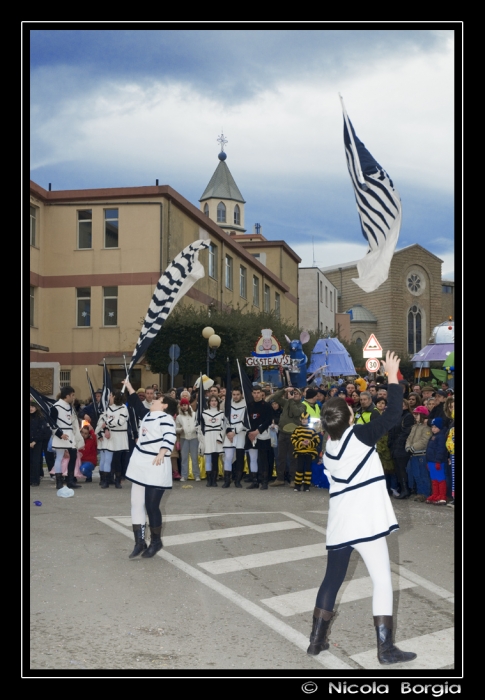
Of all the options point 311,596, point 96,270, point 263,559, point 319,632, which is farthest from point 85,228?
point 319,632

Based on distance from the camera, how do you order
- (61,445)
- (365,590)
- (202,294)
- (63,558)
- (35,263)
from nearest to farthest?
1. (365,590)
2. (63,558)
3. (61,445)
4. (35,263)
5. (202,294)

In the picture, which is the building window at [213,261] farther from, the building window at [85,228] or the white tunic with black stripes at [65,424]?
the white tunic with black stripes at [65,424]

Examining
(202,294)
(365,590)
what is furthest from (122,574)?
(202,294)

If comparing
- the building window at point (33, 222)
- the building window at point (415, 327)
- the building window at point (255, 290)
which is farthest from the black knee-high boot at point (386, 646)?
the building window at point (415, 327)

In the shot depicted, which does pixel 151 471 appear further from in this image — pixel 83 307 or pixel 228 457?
pixel 83 307

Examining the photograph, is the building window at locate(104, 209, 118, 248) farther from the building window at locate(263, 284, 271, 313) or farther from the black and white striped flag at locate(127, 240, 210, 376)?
the black and white striped flag at locate(127, 240, 210, 376)

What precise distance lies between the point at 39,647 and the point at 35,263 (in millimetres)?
31167

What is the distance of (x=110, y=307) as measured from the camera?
3659 cm

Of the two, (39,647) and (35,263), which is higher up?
(35,263)

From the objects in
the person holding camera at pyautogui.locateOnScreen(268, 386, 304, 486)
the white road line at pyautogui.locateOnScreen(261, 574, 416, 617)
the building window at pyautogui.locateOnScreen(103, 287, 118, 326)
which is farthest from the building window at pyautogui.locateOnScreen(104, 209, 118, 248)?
the white road line at pyautogui.locateOnScreen(261, 574, 416, 617)

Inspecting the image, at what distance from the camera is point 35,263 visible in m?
35.7

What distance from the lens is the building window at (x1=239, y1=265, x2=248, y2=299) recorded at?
47406 mm

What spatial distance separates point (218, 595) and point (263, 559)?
65.7 inches

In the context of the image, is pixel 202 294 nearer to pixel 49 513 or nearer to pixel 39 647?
pixel 49 513
